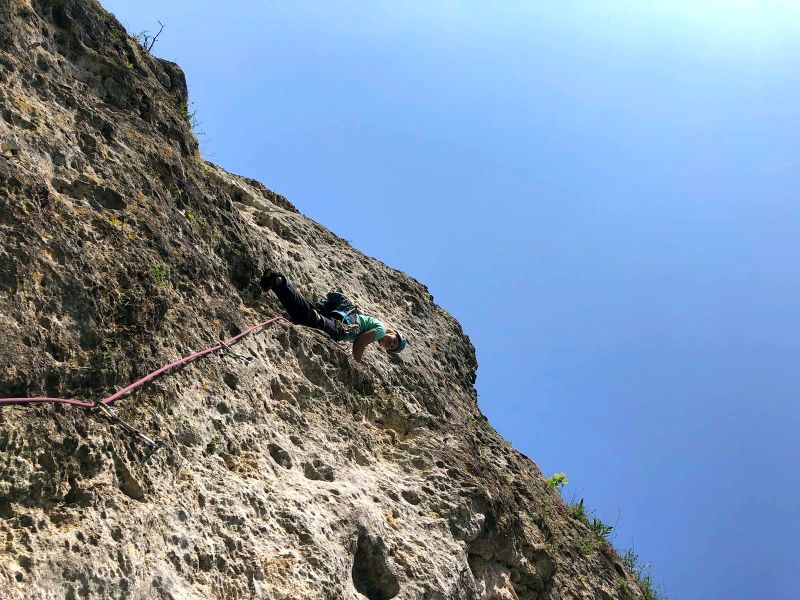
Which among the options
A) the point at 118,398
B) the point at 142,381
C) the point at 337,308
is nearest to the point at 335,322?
the point at 337,308

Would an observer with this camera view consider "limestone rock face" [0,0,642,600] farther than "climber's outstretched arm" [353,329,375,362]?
No

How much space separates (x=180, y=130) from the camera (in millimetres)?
8125

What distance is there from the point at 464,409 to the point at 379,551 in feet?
15.0

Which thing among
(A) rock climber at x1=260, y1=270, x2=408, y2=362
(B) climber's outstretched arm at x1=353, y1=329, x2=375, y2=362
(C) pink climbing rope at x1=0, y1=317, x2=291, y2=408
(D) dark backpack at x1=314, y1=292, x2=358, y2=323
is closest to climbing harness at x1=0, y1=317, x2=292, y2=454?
(C) pink climbing rope at x1=0, y1=317, x2=291, y2=408

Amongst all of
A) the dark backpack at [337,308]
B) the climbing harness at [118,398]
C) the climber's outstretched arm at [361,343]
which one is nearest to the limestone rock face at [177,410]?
the climbing harness at [118,398]

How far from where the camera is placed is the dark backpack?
8.84 m

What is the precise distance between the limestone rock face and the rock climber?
8.5 inches

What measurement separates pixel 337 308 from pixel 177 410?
12.4 ft

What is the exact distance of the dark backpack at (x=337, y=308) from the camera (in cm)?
884

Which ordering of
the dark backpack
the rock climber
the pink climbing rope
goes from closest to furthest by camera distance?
the pink climbing rope, the rock climber, the dark backpack

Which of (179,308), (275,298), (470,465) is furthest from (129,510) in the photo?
(470,465)

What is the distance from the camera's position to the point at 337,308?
9.00 m

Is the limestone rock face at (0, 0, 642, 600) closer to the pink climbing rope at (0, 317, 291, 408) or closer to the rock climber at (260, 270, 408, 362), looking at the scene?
the pink climbing rope at (0, 317, 291, 408)

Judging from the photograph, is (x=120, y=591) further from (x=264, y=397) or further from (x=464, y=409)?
(x=464, y=409)
